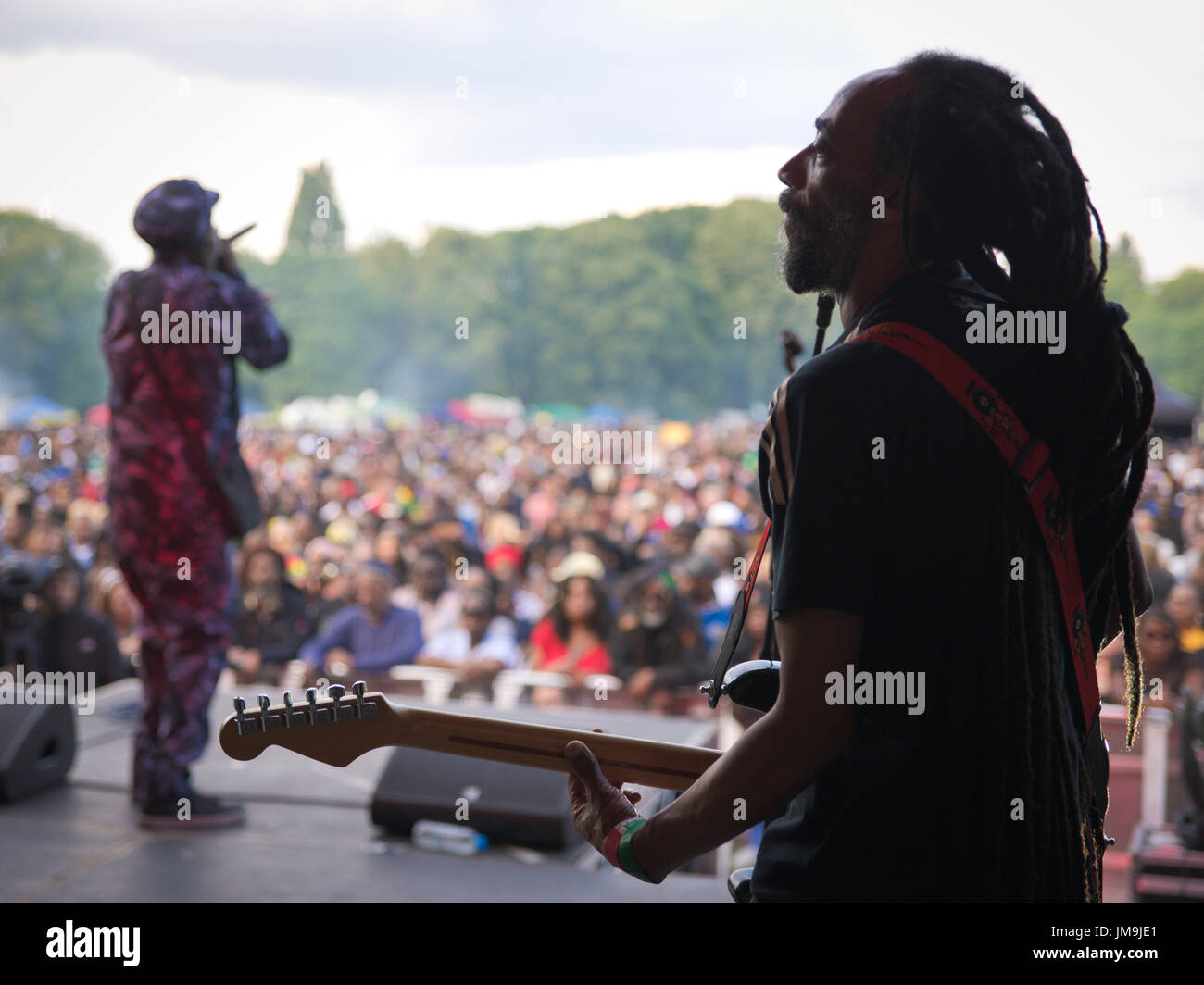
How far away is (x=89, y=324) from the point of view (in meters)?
53.4

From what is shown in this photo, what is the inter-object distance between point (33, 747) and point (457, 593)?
357 centimetres

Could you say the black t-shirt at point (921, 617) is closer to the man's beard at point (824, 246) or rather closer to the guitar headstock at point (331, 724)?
the man's beard at point (824, 246)

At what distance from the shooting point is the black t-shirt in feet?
4.17

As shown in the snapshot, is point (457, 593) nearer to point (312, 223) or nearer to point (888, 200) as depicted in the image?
point (888, 200)

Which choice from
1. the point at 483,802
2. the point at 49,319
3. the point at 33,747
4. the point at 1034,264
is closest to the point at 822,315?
the point at 1034,264

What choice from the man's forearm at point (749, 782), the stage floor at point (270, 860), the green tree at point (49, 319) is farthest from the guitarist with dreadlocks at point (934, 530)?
the green tree at point (49, 319)

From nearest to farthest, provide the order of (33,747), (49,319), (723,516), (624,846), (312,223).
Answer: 1. (624,846)
2. (33,747)
3. (723,516)
4. (49,319)
5. (312,223)

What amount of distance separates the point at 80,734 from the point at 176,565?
6.27 ft

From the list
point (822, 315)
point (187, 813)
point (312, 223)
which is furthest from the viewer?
point (312, 223)

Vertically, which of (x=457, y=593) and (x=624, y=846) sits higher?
(x=624, y=846)

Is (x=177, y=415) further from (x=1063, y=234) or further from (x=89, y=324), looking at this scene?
(x=89, y=324)

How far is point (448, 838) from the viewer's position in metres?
4.20
